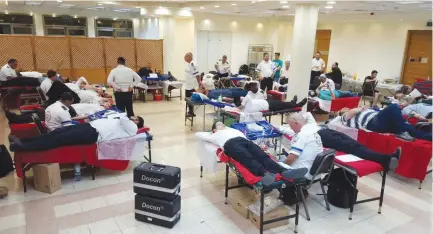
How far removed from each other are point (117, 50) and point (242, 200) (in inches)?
356

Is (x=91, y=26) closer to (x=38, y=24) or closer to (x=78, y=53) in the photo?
(x=38, y=24)

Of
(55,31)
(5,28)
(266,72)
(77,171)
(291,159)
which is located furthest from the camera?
(55,31)

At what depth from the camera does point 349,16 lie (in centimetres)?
1027

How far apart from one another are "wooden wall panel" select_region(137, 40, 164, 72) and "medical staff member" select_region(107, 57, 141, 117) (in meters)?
5.64

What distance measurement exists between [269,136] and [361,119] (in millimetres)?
1677

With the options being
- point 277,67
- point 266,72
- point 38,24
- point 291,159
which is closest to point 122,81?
point 291,159

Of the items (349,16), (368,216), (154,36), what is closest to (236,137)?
(368,216)

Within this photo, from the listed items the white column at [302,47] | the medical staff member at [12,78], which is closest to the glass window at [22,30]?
the medical staff member at [12,78]

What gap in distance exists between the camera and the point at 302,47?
21.6 feet

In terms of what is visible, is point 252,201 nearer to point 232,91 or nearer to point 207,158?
point 207,158

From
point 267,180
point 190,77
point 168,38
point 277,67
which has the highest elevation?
point 168,38

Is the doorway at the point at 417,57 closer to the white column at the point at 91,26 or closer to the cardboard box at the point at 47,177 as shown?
the cardboard box at the point at 47,177

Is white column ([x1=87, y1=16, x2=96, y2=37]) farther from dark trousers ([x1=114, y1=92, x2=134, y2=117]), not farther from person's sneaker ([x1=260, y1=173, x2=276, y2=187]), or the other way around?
person's sneaker ([x1=260, y1=173, x2=276, y2=187])

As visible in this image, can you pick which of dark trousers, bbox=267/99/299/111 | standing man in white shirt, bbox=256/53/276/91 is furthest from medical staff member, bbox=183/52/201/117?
standing man in white shirt, bbox=256/53/276/91
